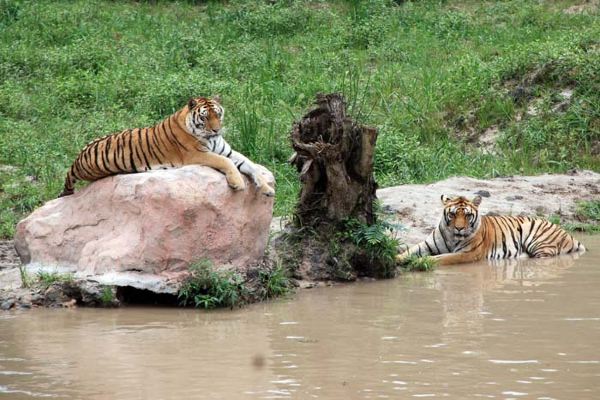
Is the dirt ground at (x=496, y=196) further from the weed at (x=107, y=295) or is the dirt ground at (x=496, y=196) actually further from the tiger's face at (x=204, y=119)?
the weed at (x=107, y=295)

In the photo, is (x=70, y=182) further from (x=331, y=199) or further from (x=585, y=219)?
(x=585, y=219)

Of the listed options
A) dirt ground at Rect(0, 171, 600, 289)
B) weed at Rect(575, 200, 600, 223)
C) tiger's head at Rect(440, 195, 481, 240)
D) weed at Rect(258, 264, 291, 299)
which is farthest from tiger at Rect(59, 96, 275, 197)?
weed at Rect(575, 200, 600, 223)

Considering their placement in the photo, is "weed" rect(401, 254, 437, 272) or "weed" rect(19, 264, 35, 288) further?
"weed" rect(401, 254, 437, 272)

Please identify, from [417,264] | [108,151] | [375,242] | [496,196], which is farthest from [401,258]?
[108,151]

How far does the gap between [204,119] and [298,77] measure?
718cm

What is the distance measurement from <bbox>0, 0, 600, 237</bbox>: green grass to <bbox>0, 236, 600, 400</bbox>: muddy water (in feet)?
9.53

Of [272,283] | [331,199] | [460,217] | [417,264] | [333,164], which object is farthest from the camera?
[460,217]

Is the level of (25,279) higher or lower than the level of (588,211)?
lower

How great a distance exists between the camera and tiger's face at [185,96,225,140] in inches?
328

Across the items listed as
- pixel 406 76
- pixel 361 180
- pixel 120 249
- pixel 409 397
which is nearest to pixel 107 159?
pixel 120 249

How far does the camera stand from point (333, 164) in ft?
29.1

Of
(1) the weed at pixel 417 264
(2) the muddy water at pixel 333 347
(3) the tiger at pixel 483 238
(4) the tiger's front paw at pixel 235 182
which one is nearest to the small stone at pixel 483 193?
(3) the tiger at pixel 483 238

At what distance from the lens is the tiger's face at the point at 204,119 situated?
834 cm

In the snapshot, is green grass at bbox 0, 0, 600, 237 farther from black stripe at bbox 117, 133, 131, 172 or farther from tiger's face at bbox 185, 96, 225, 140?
tiger's face at bbox 185, 96, 225, 140
